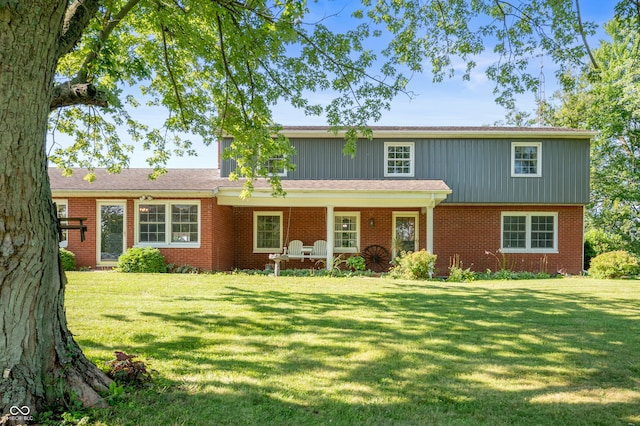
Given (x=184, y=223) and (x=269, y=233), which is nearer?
(x=184, y=223)

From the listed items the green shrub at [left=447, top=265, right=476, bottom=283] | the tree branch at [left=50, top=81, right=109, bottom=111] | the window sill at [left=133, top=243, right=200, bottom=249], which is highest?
the tree branch at [left=50, top=81, right=109, bottom=111]

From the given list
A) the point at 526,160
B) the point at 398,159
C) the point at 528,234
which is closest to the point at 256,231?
the point at 398,159

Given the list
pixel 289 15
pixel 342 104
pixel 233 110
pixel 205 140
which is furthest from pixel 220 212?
pixel 289 15

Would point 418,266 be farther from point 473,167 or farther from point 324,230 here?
point 473,167

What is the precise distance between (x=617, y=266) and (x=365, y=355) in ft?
43.1

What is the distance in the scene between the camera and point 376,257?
51.8 feet

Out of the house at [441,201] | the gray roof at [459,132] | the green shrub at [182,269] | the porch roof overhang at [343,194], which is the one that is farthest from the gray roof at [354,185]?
the green shrub at [182,269]

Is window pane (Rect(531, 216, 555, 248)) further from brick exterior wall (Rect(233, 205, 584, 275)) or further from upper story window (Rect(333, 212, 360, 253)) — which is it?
upper story window (Rect(333, 212, 360, 253))

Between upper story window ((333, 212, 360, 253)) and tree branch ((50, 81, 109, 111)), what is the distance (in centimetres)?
1268

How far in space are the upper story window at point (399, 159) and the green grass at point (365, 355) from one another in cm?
741

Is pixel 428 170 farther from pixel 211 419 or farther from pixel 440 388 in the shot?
pixel 211 419

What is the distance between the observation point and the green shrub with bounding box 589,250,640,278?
13.6 m

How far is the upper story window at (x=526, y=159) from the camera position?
50.4 feet

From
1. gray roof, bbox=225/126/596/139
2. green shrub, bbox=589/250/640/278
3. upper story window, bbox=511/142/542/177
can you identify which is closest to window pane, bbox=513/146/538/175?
upper story window, bbox=511/142/542/177
